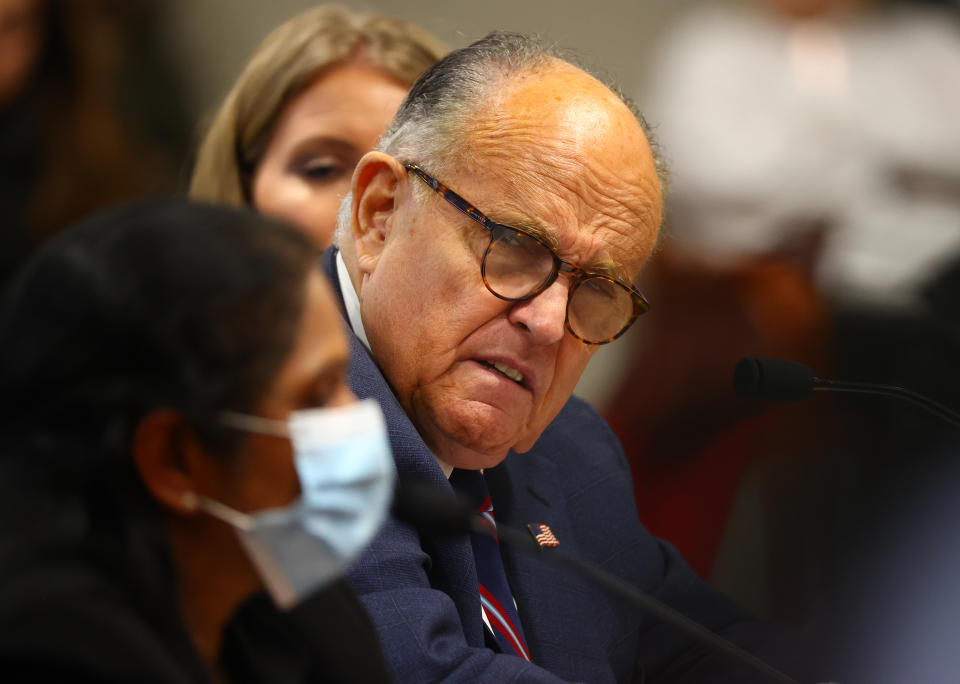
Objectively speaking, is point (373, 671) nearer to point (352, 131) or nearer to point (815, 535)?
point (352, 131)

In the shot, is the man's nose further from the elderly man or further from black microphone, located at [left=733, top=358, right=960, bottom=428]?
black microphone, located at [left=733, top=358, right=960, bottom=428]

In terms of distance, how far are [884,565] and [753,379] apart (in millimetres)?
987

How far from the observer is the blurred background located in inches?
89.6

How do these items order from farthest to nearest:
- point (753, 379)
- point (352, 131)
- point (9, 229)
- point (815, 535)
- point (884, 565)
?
1. point (815, 535)
2. point (884, 565)
3. point (352, 131)
4. point (9, 229)
5. point (753, 379)

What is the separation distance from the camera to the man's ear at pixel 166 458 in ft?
2.92

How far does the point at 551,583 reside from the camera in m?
1.62

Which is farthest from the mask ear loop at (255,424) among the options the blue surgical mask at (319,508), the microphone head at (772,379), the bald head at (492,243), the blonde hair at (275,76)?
the blonde hair at (275,76)

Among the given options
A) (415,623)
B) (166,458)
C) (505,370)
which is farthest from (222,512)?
(505,370)

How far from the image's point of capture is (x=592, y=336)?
61.5 inches

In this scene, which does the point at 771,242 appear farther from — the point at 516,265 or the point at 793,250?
the point at 516,265

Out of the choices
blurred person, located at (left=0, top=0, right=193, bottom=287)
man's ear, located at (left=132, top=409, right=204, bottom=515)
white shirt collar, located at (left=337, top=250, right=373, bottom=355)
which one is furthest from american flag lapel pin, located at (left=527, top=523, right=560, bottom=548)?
blurred person, located at (left=0, top=0, right=193, bottom=287)

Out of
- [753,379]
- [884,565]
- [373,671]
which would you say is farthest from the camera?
[884,565]

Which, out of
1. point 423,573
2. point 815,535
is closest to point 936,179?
point 815,535

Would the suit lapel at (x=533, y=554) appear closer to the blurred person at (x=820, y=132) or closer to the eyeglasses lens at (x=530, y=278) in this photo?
the eyeglasses lens at (x=530, y=278)
